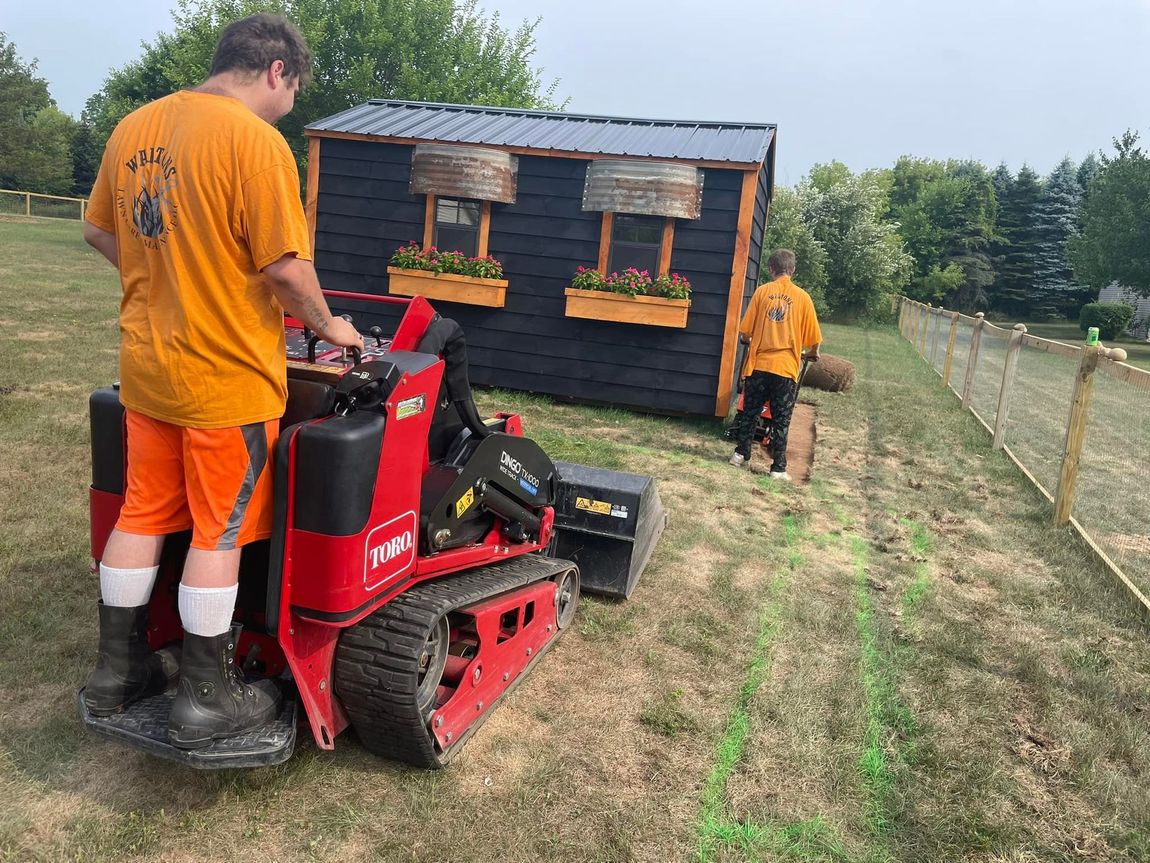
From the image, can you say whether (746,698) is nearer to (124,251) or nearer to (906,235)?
(124,251)

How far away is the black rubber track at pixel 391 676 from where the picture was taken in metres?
2.55

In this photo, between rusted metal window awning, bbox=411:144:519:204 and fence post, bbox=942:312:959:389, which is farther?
fence post, bbox=942:312:959:389

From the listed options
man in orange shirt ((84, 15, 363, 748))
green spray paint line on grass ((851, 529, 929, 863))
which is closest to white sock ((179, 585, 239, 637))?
man in orange shirt ((84, 15, 363, 748))

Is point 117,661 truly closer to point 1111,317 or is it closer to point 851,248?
point 851,248

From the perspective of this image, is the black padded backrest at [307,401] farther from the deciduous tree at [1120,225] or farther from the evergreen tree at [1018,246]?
the evergreen tree at [1018,246]

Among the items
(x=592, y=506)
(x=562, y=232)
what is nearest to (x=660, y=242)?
(x=562, y=232)

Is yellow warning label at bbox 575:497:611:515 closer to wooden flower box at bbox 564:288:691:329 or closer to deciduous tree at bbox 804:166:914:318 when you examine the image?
wooden flower box at bbox 564:288:691:329

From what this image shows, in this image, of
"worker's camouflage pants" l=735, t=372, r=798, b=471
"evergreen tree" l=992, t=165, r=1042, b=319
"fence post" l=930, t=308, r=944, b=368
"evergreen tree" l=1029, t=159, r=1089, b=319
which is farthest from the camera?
"evergreen tree" l=992, t=165, r=1042, b=319

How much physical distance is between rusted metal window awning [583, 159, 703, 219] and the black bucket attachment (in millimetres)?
4627

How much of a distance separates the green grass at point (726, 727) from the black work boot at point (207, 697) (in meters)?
0.35

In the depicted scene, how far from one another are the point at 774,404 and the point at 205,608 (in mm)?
5598

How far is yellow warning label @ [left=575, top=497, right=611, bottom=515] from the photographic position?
4.35 metres

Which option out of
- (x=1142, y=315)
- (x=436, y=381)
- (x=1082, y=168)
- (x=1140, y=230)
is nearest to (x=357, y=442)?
(x=436, y=381)

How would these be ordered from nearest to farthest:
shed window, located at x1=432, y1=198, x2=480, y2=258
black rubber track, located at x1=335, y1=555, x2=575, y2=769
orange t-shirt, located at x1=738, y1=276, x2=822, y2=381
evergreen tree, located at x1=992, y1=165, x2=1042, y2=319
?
black rubber track, located at x1=335, y1=555, x2=575, y2=769
orange t-shirt, located at x1=738, y1=276, x2=822, y2=381
shed window, located at x1=432, y1=198, x2=480, y2=258
evergreen tree, located at x1=992, y1=165, x2=1042, y2=319
